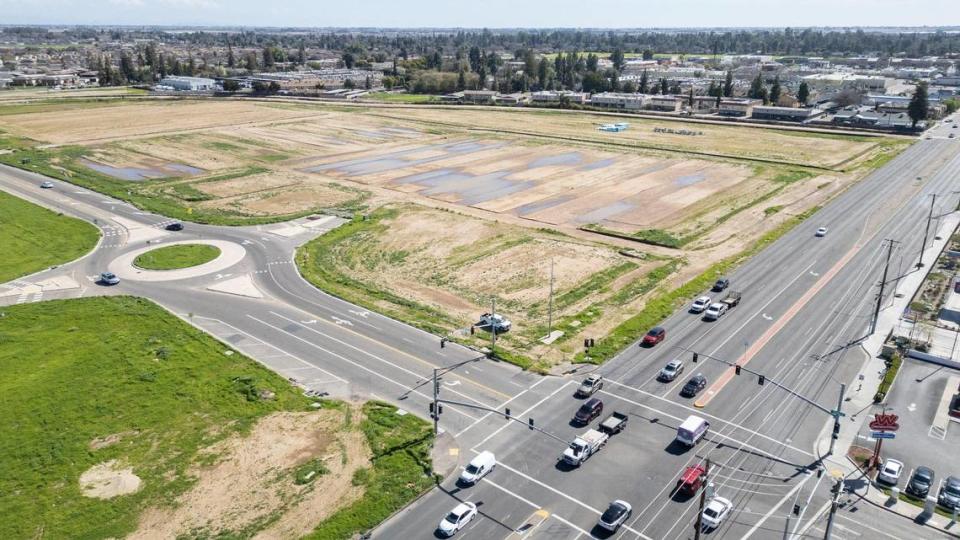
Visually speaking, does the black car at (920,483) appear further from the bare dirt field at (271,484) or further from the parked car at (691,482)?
the bare dirt field at (271,484)

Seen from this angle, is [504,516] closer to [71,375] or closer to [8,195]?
[71,375]

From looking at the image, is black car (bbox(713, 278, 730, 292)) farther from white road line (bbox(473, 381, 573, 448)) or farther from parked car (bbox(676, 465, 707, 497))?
parked car (bbox(676, 465, 707, 497))

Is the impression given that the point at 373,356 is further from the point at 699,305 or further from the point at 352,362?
the point at 699,305

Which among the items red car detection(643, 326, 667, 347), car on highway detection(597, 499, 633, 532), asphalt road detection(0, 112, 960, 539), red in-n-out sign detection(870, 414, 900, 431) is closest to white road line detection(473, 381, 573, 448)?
asphalt road detection(0, 112, 960, 539)

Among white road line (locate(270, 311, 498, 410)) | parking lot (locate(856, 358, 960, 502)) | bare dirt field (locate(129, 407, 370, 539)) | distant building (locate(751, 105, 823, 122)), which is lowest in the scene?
bare dirt field (locate(129, 407, 370, 539))

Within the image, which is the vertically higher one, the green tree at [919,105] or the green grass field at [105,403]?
the green tree at [919,105]

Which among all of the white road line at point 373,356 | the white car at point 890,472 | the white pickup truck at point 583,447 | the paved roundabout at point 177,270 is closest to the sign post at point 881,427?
the white car at point 890,472
